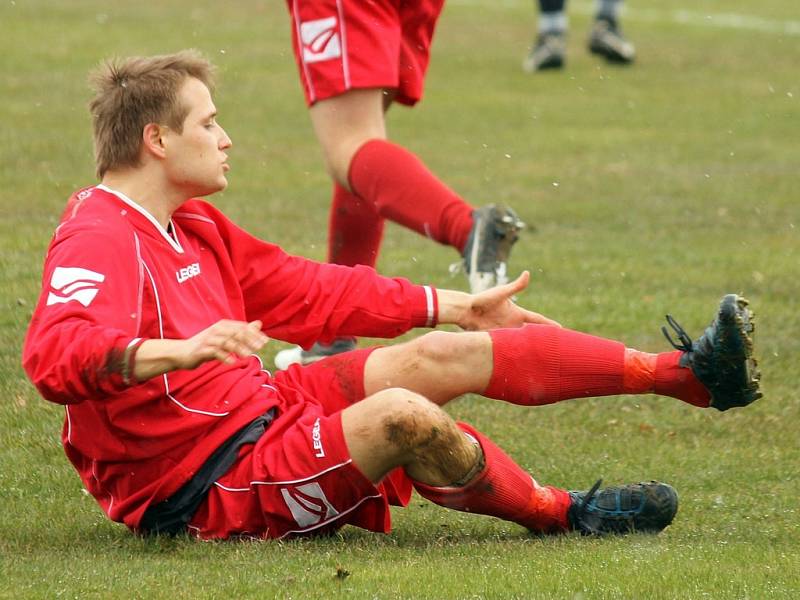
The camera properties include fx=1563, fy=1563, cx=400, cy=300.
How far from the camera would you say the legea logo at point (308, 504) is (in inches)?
155

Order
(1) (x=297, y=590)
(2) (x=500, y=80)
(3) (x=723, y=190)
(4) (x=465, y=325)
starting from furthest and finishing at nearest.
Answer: (2) (x=500, y=80), (3) (x=723, y=190), (4) (x=465, y=325), (1) (x=297, y=590)

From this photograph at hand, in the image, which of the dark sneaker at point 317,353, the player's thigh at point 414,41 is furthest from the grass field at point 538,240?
the player's thigh at point 414,41

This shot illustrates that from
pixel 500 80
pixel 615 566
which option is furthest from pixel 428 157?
pixel 615 566

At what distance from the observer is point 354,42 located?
18.4ft

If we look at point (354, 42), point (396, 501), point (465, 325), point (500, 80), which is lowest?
point (500, 80)

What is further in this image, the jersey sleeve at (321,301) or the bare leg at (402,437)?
the jersey sleeve at (321,301)

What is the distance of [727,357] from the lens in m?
4.05

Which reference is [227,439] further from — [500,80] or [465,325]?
[500,80]

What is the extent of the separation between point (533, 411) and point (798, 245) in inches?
129

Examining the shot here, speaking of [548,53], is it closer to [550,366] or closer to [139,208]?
[550,366]

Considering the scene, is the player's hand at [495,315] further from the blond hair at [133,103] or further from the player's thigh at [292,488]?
the blond hair at [133,103]

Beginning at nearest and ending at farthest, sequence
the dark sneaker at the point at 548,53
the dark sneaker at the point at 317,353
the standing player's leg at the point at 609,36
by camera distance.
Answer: the dark sneaker at the point at 317,353 → the dark sneaker at the point at 548,53 → the standing player's leg at the point at 609,36

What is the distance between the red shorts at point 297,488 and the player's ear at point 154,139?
29.7 inches

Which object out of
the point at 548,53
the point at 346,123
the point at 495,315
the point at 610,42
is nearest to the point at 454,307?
the point at 495,315
